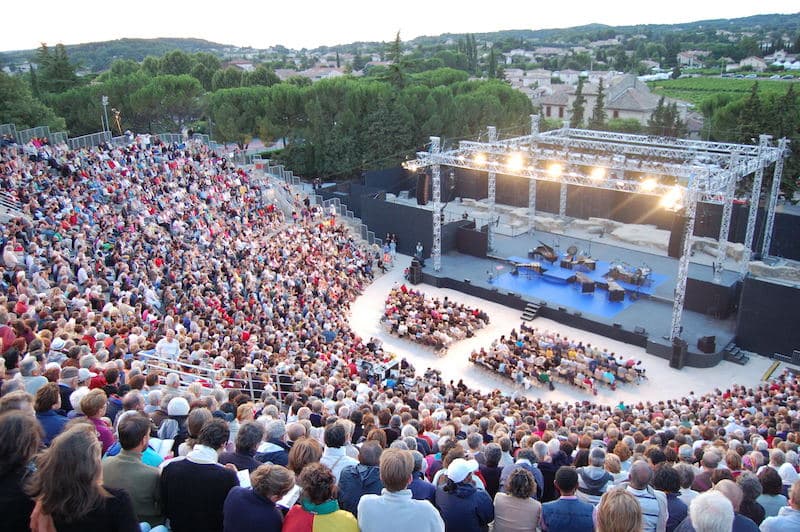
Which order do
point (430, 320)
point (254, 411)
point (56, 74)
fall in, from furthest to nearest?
point (56, 74) < point (430, 320) < point (254, 411)

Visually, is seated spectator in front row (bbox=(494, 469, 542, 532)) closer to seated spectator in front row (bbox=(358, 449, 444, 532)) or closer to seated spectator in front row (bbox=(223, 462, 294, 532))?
seated spectator in front row (bbox=(358, 449, 444, 532))

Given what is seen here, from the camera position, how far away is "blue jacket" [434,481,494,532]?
4691 mm

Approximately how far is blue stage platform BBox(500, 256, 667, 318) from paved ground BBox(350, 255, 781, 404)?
1.24 meters

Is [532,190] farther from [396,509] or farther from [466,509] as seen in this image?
[396,509]

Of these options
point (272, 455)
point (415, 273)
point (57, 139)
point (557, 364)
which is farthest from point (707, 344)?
point (57, 139)

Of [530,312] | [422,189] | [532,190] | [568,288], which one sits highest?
[532,190]

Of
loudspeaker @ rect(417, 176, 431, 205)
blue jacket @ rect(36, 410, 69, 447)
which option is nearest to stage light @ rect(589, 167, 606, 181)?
loudspeaker @ rect(417, 176, 431, 205)

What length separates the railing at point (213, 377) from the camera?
10.5m

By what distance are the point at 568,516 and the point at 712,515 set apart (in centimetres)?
102

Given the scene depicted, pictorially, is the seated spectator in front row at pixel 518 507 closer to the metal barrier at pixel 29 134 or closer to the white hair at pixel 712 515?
the white hair at pixel 712 515

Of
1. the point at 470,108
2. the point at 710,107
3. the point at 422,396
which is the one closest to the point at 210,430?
the point at 422,396

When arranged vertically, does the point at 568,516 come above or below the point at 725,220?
above

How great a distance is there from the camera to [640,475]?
4.81 m

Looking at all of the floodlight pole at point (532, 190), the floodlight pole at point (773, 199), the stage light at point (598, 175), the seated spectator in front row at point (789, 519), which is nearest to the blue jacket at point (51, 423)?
the seated spectator in front row at point (789, 519)
